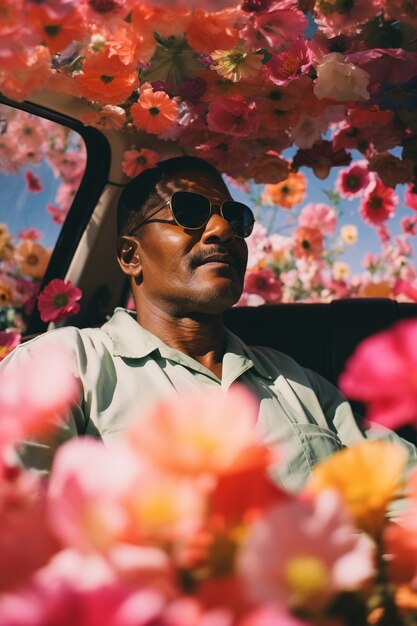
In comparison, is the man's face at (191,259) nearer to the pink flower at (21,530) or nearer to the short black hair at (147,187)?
the short black hair at (147,187)

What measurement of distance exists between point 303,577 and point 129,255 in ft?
7.93

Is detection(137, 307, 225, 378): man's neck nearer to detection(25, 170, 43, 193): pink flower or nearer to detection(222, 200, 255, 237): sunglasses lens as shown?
detection(222, 200, 255, 237): sunglasses lens

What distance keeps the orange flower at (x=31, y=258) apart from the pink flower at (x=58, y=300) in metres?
0.27

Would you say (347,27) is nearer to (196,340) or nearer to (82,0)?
(82,0)

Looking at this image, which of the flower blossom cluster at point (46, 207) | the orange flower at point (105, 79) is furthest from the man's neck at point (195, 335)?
the flower blossom cluster at point (46, 207)

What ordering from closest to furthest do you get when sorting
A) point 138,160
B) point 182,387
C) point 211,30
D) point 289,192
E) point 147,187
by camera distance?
1. point 211,30
2. point 182,387
3. point 147,187
4. point 138,160
5. point 289,192

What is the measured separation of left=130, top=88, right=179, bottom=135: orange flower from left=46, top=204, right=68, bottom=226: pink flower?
1.10 metres

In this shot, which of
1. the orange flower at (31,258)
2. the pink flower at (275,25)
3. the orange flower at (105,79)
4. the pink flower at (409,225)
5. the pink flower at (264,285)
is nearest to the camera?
the pink flower at (275,25)

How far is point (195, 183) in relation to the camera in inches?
103

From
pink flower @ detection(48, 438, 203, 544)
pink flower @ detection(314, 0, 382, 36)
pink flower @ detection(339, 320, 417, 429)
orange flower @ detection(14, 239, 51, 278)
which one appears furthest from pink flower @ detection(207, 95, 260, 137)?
pink flower @ detection(48, 438, 203, 544)

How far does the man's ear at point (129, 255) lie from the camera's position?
2725 mm

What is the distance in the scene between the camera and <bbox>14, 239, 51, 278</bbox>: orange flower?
3230 millimetres

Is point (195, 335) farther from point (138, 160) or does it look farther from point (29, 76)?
point (29, 76)

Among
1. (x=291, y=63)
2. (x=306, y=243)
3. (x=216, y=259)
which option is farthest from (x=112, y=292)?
(x=306, y=243)
